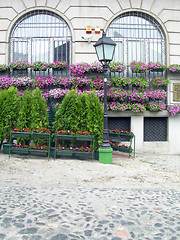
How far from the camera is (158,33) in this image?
531 inches

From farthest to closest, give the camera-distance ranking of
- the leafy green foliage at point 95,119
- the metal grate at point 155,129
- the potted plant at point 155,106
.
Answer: the metal grate at point 155,129
the potted plant at point 155,106
the leafy green foliage at point 95,119

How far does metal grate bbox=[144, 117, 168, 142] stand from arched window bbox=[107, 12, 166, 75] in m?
3.12

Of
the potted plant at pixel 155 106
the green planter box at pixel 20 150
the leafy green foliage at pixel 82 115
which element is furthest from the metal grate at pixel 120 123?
the green planter box at pixel 20 150

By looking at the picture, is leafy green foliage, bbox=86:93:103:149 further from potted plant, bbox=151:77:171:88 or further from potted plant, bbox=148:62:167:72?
potted plant, bbox=148:62:167:72

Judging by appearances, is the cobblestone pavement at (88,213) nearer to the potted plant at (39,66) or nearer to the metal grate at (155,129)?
the metal grate at (155,129)

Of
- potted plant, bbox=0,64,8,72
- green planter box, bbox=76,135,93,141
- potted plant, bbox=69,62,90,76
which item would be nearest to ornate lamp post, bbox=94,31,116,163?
green planter box, bbox=76,135,93,141

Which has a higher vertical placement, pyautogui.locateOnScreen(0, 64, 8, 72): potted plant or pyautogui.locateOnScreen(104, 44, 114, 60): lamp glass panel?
pyautogui.locateOnScreen(0, 64, 8, 72): potted plant

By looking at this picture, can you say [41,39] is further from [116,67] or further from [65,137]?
[65,137]

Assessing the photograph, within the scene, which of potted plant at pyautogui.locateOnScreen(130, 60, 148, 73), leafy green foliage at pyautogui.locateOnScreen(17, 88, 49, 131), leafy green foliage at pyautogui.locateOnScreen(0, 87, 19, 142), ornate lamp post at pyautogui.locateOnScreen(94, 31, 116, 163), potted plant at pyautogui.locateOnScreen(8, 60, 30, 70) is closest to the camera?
ornate lamp post at pyautogui.locateOnScreen(94, 31, 116, 163)

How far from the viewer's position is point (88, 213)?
407 cm

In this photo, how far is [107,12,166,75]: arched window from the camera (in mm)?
13328

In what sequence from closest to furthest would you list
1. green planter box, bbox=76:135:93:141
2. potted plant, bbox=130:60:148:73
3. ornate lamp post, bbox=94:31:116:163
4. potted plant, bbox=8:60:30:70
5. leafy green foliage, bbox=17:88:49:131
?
ornate lamp post, bbox=94:31:116:163
green planter box, bbox=76:135:93:141
leafy green foliage, bbox=17:88:49:131
potted plant, bbox=8:60:30:70
potted plant, bbox=130:60:148:73

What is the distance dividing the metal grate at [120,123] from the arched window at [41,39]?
12.8ft

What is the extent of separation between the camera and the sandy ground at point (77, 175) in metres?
6.04
